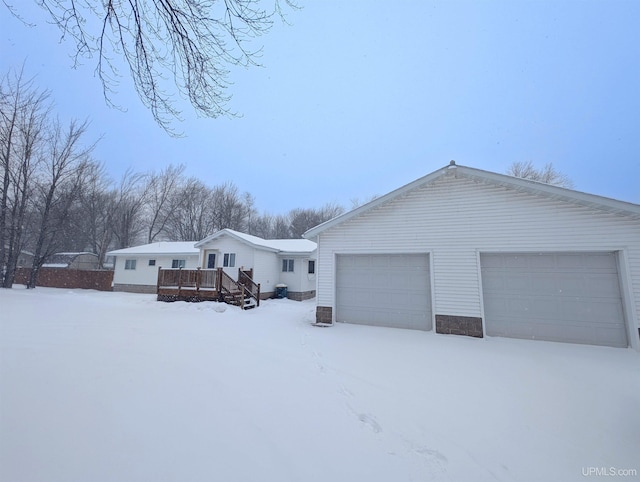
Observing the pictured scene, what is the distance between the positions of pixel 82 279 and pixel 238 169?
22.8m

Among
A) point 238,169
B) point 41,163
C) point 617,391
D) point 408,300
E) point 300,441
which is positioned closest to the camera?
point 300,441

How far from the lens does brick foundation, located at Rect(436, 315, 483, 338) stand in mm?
7035

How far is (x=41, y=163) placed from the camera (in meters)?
15.6

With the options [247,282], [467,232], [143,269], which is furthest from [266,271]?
[467,232]

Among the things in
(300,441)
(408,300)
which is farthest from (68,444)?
(408,300)

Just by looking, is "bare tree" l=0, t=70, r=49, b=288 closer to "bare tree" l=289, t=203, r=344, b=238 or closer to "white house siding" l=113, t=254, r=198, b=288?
"white house siding" l=113, t=254, r=198, b=288

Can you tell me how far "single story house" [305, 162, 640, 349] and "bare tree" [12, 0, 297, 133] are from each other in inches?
223

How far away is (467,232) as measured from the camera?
7.48 meters

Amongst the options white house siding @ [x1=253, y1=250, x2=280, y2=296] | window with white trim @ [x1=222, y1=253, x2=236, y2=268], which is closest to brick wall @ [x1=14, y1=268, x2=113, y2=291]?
window with white trim @ [x1=222, y1=253, x2=236, y2=268]

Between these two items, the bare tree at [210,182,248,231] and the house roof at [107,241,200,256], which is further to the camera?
the bare tree at [210,182,248,231]

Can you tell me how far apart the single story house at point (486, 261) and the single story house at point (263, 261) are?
767 cm

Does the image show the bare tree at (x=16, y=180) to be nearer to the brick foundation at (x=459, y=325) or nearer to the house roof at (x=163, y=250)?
the house roof at (x=163, y=250)

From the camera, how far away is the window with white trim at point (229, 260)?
16.1 metres

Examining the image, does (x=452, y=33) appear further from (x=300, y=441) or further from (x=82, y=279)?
(x=82, y=279)
